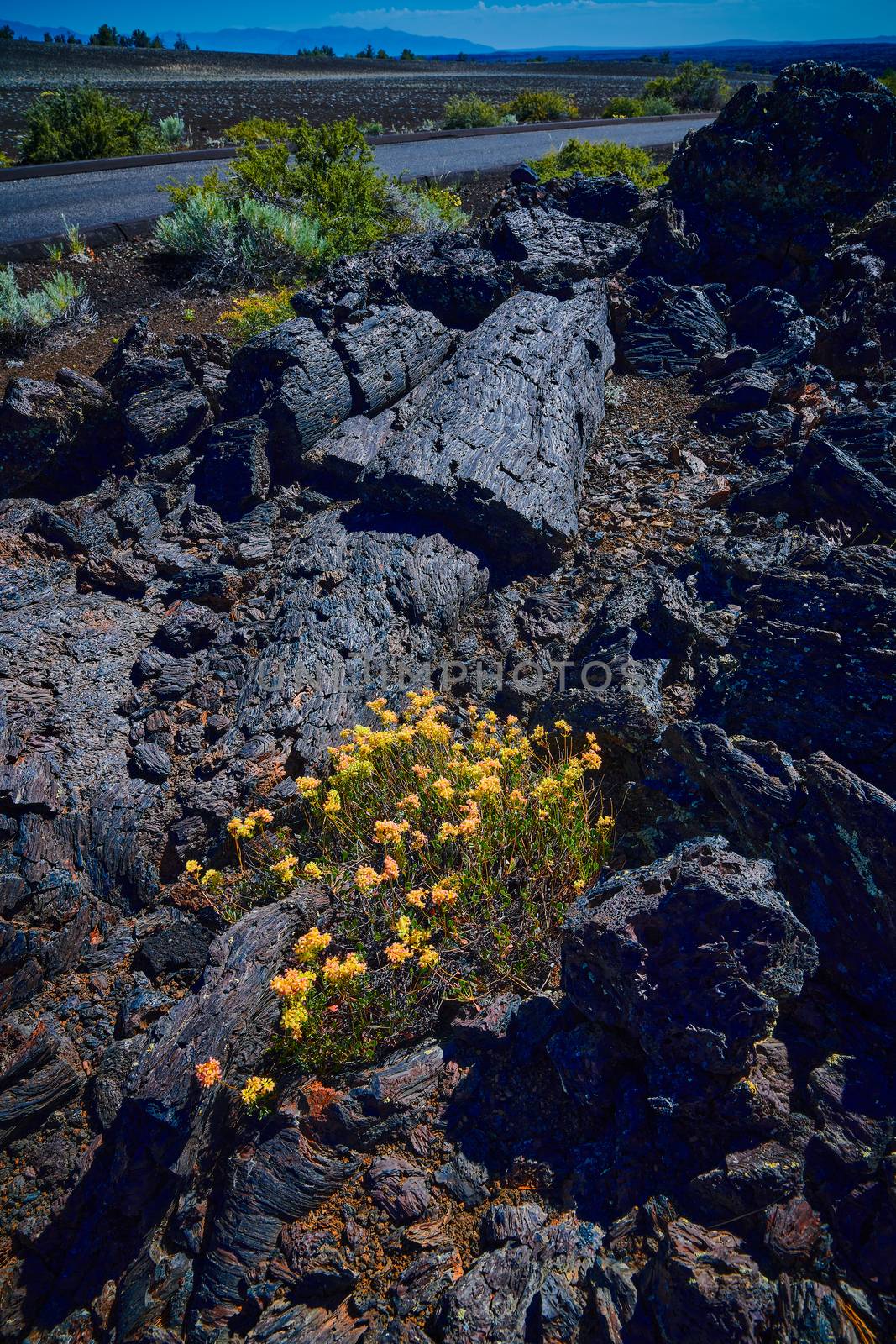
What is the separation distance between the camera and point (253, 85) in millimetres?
33719

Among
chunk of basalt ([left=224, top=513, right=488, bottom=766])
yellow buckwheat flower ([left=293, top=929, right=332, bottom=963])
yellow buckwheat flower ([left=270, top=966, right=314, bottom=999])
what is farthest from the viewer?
chunk of basalt ([left=224, top=513, right=488, bottom=766])

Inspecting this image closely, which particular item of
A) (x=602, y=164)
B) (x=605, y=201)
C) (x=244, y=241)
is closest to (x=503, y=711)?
(x=605, y=201)

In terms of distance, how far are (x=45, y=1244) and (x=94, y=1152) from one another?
37 cm

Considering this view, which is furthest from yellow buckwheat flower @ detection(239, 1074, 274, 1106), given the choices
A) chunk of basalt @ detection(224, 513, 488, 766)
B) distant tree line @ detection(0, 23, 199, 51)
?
distant tree line @ detection(0, 23, 199, 51)

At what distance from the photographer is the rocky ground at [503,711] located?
8.85ft

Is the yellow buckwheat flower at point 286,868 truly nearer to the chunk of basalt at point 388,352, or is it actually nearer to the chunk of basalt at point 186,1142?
the chunk of basalt at point 186,1142

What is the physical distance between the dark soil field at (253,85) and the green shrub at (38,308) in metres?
12.7

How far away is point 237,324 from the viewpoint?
9.19 metres

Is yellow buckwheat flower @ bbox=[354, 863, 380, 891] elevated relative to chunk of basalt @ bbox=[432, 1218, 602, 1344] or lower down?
elevated

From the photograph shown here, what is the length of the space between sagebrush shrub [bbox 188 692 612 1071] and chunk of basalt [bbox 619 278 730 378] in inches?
225

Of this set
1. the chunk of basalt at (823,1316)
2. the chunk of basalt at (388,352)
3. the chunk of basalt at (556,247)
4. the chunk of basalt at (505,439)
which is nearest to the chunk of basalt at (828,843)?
the chunk of basalt at (823,1316)

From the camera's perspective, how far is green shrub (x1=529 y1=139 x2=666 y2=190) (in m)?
13.2

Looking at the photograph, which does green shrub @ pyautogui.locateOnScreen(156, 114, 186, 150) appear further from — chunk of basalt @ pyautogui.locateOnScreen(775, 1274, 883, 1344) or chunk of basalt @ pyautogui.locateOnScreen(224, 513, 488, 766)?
chunk of basalt @ pyautogui.locateOnScreen(775, 1274, 883, 1344)

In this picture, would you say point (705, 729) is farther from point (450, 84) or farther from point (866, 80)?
point (450, 84)
